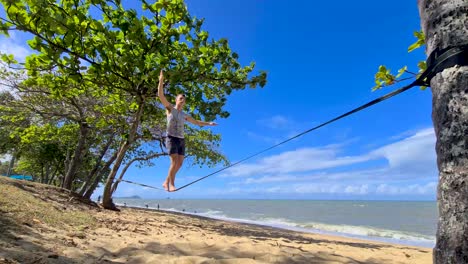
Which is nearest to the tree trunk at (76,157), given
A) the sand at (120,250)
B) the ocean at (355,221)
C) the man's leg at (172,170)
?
the man's leg at (172,170)

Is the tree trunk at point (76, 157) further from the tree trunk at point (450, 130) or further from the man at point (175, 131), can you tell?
the tree trunk at point (450, 130)

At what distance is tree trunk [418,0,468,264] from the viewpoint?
1.41m

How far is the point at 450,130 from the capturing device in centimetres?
151

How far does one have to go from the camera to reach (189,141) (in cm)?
1616

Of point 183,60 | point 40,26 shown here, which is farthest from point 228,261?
point 40,26

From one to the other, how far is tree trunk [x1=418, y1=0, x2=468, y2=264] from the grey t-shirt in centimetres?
513

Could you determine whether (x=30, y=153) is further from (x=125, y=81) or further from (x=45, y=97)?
(x=125, y=81)

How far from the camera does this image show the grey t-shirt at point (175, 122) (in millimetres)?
6316

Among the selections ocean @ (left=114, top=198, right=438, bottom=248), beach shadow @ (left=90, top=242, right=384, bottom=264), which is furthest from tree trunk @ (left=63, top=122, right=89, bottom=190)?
ocean @ (left=114, top=198, right=438, bottom=248)

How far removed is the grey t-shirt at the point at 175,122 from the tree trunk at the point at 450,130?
202 inches

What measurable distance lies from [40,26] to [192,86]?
167 inches

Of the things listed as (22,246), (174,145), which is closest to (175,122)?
(174,145)

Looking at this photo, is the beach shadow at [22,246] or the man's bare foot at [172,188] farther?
the man's bare foot at [172,188]

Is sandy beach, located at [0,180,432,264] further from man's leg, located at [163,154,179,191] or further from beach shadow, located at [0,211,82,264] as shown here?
man's leg, located at [163,154,179,191]
